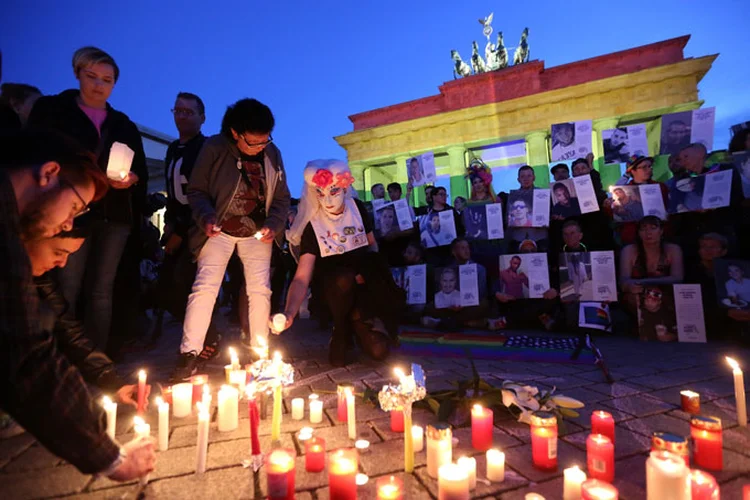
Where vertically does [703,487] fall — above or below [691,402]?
above

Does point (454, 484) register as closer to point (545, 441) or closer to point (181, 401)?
point (545, 441)

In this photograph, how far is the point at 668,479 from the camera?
1175mm

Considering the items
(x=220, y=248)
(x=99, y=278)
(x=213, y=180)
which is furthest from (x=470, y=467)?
(x=99, y=278)

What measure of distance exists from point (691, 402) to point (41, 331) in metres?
2.90

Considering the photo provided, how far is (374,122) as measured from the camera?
22156 mm

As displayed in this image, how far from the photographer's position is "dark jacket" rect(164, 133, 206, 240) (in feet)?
11.7

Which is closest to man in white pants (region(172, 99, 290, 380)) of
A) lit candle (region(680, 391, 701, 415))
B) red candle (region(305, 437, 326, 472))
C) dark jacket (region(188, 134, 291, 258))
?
dark jacket (region(188, 134, 291, 258))

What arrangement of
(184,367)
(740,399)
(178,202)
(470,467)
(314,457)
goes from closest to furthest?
(470,467) < (314,457) < (740,399) < (184,367) < (178,202)

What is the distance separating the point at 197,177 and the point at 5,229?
237cm

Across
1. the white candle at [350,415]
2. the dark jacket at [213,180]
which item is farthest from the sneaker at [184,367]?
the white candle at [350,415]

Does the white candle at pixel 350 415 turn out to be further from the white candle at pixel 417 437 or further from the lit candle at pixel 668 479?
the lit candle at pixel 668 479

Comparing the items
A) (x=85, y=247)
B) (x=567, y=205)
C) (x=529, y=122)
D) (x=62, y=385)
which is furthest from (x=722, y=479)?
(x=529, y=122)

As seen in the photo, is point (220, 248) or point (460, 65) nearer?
point (220, 248)

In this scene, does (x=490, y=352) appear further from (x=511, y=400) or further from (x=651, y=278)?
(x=651, y=278)
